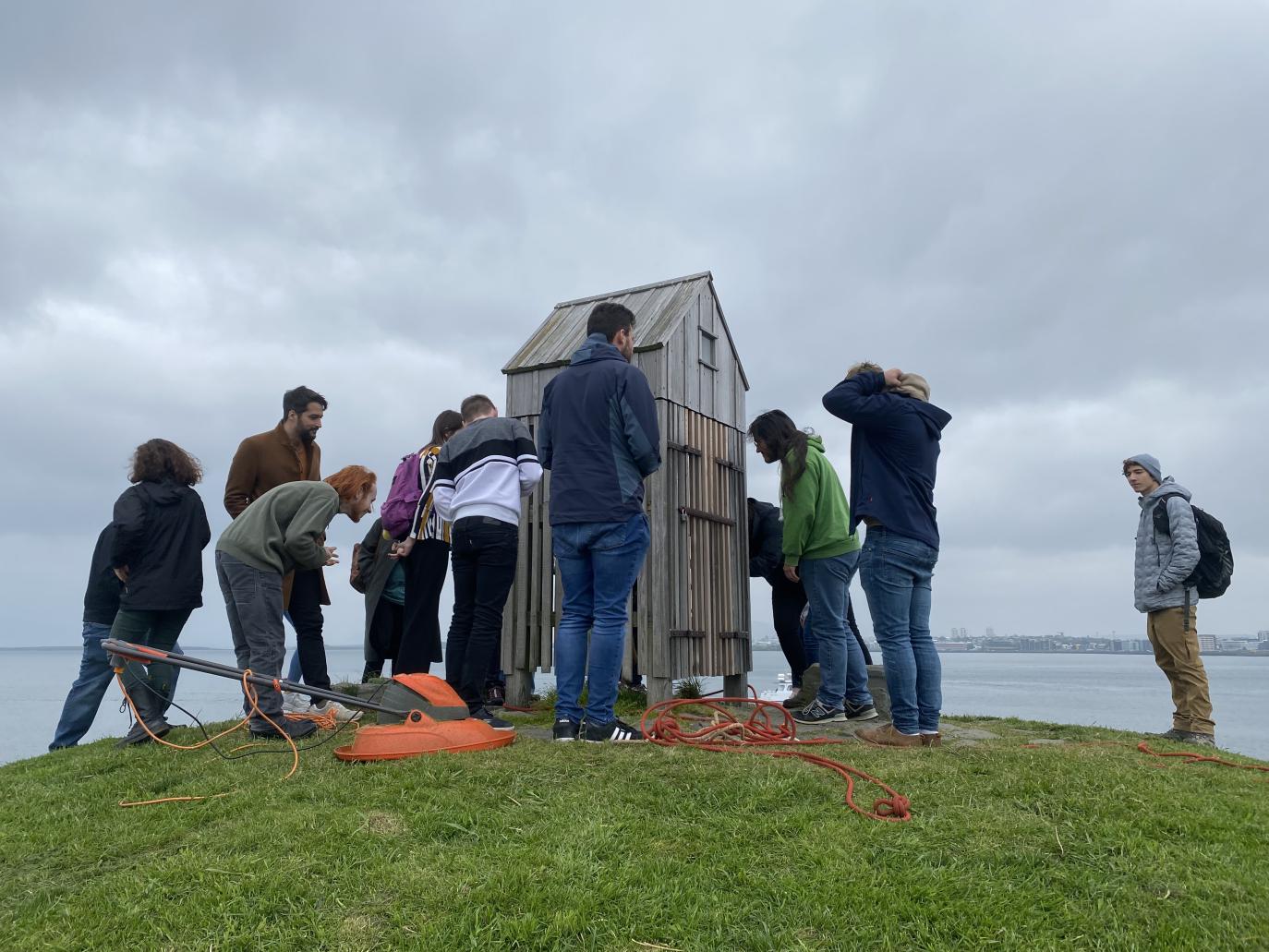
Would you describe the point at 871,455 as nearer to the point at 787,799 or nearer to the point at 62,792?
the point at 787,799

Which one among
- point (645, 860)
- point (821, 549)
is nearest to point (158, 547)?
point (645, 860)

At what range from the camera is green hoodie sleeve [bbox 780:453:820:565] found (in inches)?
223

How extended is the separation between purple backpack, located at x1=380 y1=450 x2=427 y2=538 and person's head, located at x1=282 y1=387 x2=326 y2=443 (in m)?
0.63

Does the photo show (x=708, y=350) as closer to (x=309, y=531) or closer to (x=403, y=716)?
(x=309, y=531)

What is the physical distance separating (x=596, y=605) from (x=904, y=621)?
1.59m

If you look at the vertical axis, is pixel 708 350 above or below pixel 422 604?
above

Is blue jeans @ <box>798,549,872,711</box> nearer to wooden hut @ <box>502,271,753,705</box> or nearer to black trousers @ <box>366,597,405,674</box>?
wooden hut @ <box>502,271,753,705</box>

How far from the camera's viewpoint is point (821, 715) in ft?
18.2

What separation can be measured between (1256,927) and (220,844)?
2.96 meters

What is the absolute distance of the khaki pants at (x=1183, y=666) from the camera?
5449 mm

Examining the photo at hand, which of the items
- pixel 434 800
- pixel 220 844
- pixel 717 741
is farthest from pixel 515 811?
pixel 717 741

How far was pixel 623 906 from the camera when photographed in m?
2.27

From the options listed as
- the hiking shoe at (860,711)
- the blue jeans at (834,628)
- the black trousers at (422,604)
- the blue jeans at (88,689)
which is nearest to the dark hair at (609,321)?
the black trousers at (422,604)

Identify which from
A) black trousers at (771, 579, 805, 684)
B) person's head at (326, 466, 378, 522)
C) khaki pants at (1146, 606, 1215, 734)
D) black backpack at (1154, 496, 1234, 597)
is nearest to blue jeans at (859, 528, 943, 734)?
khaki pants at (1146, 606, 1215, 734)
